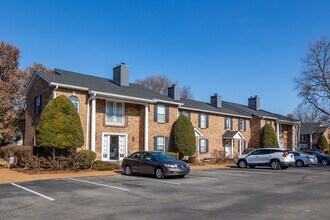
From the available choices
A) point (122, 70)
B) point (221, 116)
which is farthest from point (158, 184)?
point (221, 116)

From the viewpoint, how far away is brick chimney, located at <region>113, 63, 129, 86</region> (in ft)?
90.2

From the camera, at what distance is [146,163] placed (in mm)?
16594

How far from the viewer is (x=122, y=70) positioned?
27.7 meters

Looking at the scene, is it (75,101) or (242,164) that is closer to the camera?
(75,101)

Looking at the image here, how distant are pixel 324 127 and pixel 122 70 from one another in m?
53.0

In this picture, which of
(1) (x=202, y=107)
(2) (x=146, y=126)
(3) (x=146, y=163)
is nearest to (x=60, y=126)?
(3) (x=146, y=163)

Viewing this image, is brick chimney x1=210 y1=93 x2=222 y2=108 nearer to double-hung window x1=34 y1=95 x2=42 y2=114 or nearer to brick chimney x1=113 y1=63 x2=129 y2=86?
brick chimney x1=113 y1=63 x2=129 y2=86

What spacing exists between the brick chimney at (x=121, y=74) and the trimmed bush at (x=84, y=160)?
8.80m

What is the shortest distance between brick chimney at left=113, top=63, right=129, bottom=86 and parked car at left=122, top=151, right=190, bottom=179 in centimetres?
1117

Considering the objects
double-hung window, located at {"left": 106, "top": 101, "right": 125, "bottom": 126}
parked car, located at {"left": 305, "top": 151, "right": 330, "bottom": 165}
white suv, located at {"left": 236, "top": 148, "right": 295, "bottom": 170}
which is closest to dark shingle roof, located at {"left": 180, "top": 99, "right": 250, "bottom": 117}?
double-hung window, located at {"left": 106, "top": 101, "right": 125, "bottom": 126}

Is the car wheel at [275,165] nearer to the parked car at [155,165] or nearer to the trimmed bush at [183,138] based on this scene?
the trimmed bush at [183,138]

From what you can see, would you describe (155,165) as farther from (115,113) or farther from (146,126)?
(146,126)

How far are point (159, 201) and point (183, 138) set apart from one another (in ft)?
59.7

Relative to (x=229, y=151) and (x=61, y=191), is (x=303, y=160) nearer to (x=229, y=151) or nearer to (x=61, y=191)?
(x=229, y=151)
